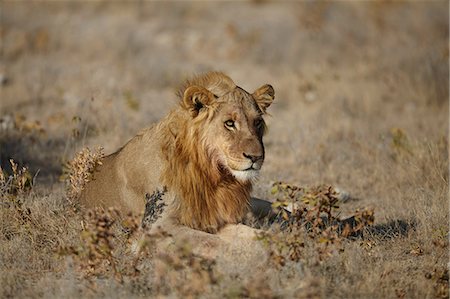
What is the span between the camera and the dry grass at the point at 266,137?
4863 millimetres

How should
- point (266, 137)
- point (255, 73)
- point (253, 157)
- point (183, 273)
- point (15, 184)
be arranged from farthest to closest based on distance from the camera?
point (255, 73)
point (266, 137)
point (15, 184)
point (253, 157)
point (183, 273)

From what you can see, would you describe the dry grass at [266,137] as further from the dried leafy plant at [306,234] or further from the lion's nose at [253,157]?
the lion's nose at [253,157]

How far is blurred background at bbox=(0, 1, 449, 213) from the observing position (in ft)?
29.5

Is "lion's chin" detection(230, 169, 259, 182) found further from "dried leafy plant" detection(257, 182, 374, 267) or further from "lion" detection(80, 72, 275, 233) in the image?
"dried leafy plant" detection(257, 182, 374, 267)

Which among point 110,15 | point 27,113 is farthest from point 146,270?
point 110,15

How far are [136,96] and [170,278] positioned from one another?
25.8ft

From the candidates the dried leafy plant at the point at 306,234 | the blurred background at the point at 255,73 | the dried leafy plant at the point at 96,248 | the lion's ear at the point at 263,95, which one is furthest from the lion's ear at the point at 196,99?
the blurred background at the point at 255,73

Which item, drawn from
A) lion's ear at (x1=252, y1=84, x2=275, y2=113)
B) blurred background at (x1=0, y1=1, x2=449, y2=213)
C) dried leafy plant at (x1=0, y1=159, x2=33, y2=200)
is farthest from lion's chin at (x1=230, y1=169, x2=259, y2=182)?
blurred background at (x1=0, y1=1, x2=449, y2=213)

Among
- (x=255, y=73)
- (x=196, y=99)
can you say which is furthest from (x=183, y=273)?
(x=255, y=73)

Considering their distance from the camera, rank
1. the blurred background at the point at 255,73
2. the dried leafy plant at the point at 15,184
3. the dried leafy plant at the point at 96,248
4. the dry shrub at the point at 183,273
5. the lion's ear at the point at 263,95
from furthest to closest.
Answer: the blurred background at the point at 255,73 → the dried leafy plant at the point at 15,184 → the lion's ear at the point at 263,95 → the dried leafy plant at the point at 96,248 → the dry shrub at the point at 183,273

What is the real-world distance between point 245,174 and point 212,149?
0.35 m

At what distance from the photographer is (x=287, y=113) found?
11.6m

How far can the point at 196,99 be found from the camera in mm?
5359

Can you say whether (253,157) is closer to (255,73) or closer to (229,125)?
(229,125)
